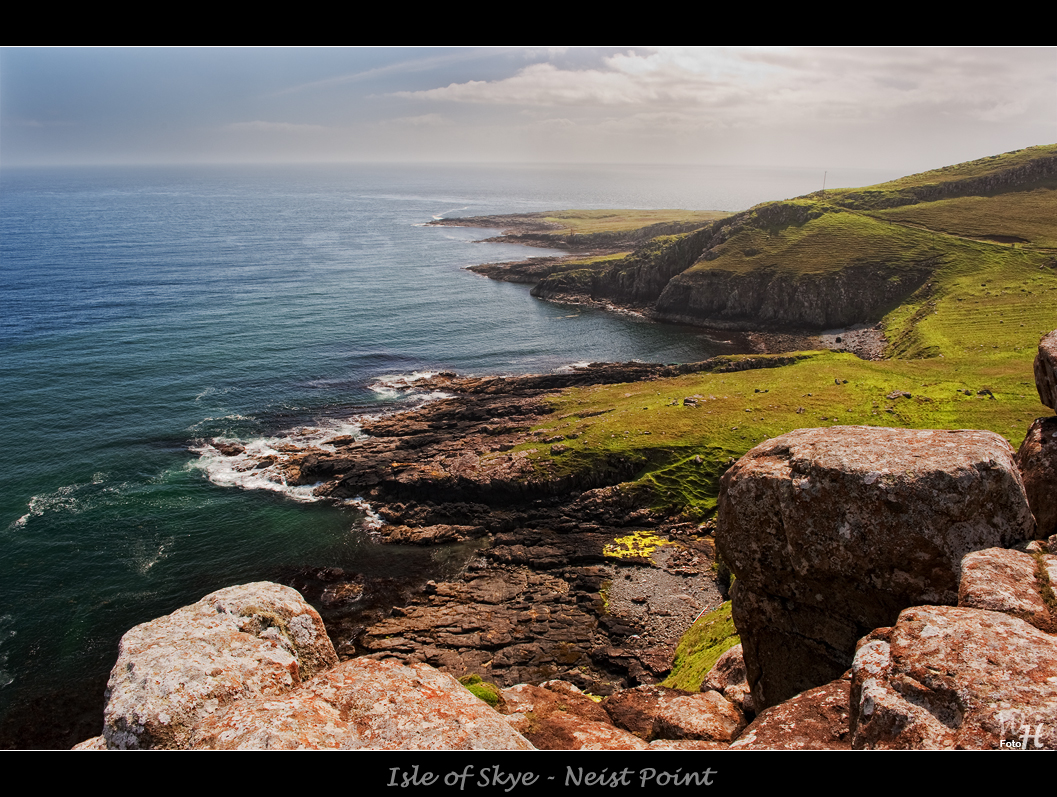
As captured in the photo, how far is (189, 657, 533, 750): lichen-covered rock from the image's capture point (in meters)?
10.8

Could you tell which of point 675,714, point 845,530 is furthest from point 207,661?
point 845,530

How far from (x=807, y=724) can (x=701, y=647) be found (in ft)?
69.0

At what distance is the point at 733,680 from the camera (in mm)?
22203

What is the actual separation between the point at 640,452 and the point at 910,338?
5855 cm

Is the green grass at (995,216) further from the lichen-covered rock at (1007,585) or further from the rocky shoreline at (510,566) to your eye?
the lichen-covered rock at (1007,585)

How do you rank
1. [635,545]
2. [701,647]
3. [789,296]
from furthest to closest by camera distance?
[789,296], [635,545], [701,647]

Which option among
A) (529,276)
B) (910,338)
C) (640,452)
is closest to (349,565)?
(640,452)

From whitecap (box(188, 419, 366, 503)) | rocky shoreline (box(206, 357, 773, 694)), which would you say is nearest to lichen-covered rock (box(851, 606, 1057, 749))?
rocky shoreline (box(206, 357, 773, 694))

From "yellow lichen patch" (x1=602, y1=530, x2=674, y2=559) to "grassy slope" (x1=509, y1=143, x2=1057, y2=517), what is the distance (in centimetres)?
447

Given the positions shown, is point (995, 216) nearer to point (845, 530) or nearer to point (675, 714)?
point (845, 530)

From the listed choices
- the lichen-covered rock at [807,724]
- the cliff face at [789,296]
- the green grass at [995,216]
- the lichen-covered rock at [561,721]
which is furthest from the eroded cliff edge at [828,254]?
the lichen-covered rock at [807,724]

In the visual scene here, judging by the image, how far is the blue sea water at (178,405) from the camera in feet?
140

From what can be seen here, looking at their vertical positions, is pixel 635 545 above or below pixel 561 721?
below

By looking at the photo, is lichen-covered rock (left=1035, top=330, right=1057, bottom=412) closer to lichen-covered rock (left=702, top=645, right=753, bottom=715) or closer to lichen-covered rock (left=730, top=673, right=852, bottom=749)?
lichen-covered rock (left=730, top=673, right=852, bottom=749)
